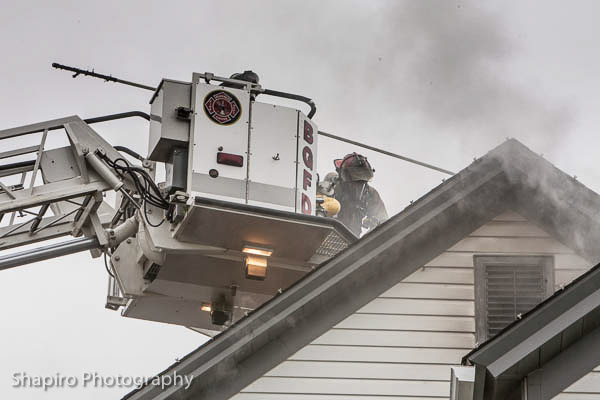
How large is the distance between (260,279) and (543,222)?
5569mm

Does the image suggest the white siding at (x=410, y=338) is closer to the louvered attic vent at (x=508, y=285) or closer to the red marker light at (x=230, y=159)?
the louvered attic vent at (x=508, y=285)

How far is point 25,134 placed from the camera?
15.4m

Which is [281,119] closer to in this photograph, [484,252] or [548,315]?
[484,252]

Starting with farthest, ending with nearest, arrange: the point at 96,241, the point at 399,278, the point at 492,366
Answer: the point at 96,241 < the point at 399,278 < the point at 492,366

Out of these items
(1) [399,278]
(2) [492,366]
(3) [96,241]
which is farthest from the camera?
(3) [96,241]

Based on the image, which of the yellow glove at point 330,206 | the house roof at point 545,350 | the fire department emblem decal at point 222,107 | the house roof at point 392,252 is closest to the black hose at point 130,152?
the fire department emblem decal at point 222,107

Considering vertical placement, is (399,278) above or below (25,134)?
below

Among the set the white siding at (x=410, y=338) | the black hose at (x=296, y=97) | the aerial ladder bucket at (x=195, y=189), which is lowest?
the white siding at (x=410, y=338)

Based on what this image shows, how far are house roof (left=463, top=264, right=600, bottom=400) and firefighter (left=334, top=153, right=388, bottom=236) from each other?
34.1 feet

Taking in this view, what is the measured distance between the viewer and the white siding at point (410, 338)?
33.4 ft

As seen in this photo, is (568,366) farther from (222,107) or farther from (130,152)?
(130,152)

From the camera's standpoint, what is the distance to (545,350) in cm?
762

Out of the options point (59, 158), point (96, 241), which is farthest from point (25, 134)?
point (96, 241)

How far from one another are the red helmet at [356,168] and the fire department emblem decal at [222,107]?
129 inches
